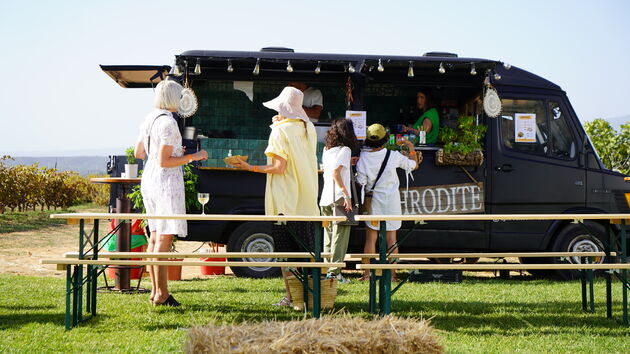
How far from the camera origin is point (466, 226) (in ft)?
25.4

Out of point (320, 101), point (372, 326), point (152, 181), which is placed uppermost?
point (320, 101)

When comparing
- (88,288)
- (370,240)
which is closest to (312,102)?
(370,240)

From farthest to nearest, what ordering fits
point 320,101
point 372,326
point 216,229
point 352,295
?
point 320,101 → point 216,229 → point 352,295 → point 372,326

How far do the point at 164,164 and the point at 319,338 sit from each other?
2683 millimetres

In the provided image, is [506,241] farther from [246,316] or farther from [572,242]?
[246,316]

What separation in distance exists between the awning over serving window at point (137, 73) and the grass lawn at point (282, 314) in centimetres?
257

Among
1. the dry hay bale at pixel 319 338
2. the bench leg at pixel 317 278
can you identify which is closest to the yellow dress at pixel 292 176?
the bench leg at pixel 317 278

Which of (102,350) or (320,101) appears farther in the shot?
Answer: (320,101)

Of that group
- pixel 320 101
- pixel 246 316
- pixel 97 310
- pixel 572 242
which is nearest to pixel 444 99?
pixel 320 101

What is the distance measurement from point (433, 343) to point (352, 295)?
3459mm

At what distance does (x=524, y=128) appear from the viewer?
7867 millimetres

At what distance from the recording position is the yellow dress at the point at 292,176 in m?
5.12

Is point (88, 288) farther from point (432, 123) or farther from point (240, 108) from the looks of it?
point (432, 123)

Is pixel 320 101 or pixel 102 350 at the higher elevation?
pixel 320 101
